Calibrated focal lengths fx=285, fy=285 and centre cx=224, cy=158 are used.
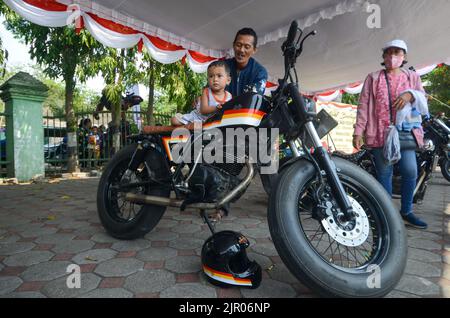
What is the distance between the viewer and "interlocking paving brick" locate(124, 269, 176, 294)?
1.53 metres

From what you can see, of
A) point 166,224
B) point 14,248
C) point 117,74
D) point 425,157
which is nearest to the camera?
point 14,248

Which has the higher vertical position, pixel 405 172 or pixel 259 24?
pixel 259 24

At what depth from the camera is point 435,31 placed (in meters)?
4.76

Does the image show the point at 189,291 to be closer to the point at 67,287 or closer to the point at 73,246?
the point at 67,287

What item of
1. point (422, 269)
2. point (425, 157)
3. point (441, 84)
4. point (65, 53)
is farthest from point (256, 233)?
point (441, 84)

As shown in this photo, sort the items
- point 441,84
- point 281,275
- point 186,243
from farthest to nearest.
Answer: point 441,84 → point 186,243 → point 281,275

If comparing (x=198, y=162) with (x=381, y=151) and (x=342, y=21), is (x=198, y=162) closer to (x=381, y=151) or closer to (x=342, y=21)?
(x=381, y=151)

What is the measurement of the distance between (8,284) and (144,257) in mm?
744

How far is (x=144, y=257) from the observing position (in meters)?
1.95

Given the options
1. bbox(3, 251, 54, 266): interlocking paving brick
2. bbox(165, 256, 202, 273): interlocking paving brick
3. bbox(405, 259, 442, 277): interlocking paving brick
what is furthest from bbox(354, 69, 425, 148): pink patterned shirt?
bbox(3, 251, 54, 266): interlocking paving brick

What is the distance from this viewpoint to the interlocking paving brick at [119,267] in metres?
1.70

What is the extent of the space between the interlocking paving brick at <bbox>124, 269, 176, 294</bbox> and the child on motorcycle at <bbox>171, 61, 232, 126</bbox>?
3.45 feet

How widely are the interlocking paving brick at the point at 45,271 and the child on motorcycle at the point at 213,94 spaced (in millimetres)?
1209

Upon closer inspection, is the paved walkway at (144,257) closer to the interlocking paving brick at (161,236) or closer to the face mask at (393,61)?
the interlocking paving brick at (161,236)
